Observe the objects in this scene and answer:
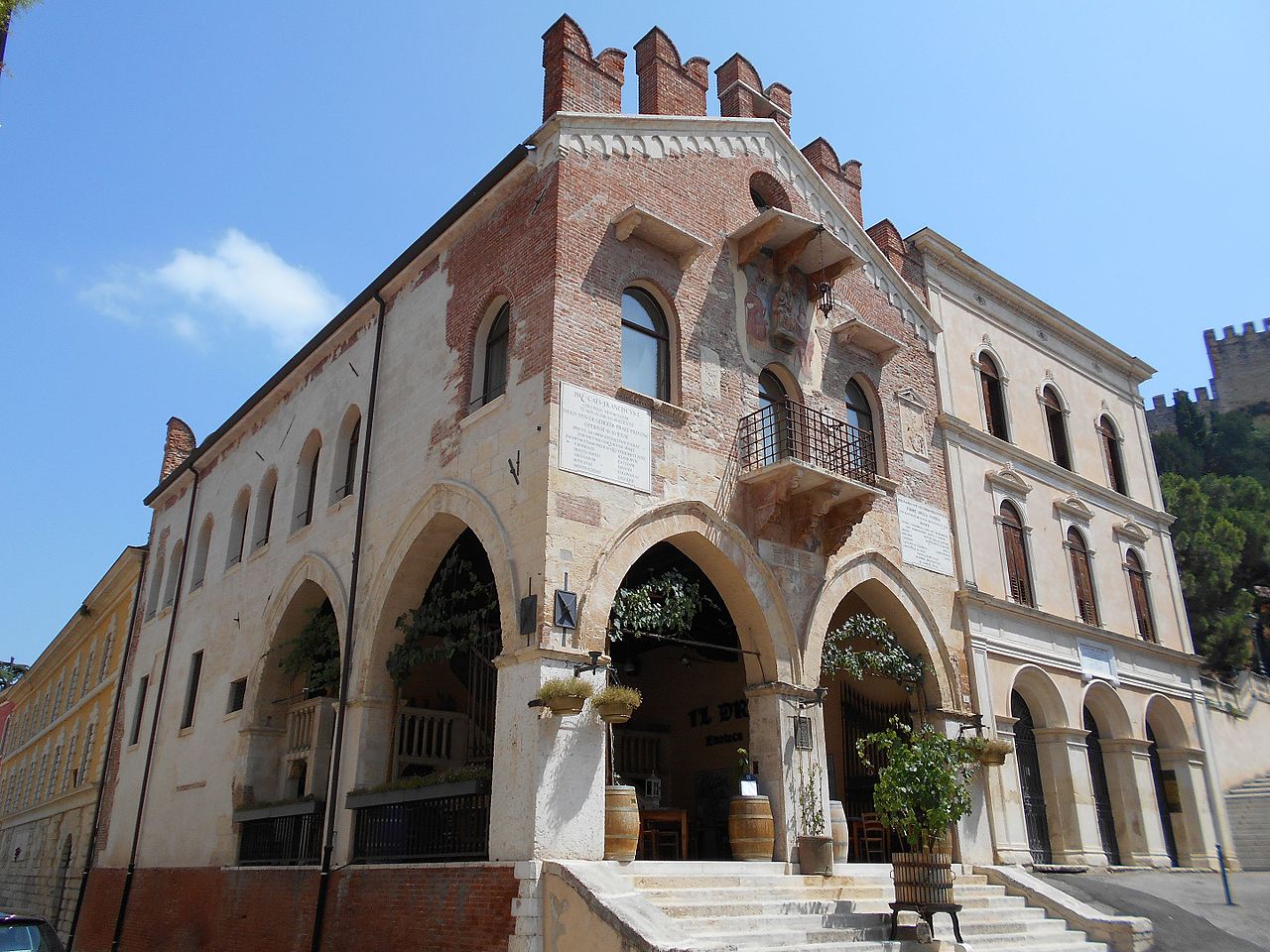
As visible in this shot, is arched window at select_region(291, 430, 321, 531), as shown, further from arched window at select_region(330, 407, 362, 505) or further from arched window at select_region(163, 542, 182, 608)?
arched window at select_region(163, 542, 182, 608)

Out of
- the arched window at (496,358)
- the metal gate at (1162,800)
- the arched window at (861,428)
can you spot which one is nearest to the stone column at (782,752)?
the arched window at (861,428)

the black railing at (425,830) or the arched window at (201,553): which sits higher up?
the arched window at (201,553)

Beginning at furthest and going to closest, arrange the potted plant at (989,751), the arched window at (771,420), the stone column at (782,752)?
the potted plant at (989,751)
the arched window at (771,420)
the stone column at (782,752)

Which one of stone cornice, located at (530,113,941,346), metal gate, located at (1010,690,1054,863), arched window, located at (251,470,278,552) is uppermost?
stone cornice, located at (530,113,941,346)

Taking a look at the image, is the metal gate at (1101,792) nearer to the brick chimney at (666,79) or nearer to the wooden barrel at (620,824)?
the wooden barrel at (620,824)

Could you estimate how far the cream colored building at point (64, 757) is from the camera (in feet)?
79.4

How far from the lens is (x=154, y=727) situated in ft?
66.8

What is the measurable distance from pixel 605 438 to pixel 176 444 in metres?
18.8

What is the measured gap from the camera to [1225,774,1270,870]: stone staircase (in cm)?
2011

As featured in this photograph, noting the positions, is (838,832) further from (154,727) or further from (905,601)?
(154,727)

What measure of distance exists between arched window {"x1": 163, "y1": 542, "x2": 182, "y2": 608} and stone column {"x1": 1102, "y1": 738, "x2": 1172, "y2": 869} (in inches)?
746

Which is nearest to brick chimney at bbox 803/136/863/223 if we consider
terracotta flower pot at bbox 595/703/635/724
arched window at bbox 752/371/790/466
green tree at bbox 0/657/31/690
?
arched window at bbox 752/371/790/466

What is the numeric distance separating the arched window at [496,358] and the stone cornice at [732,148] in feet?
6.85

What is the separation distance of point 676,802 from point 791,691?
5.67 meters
